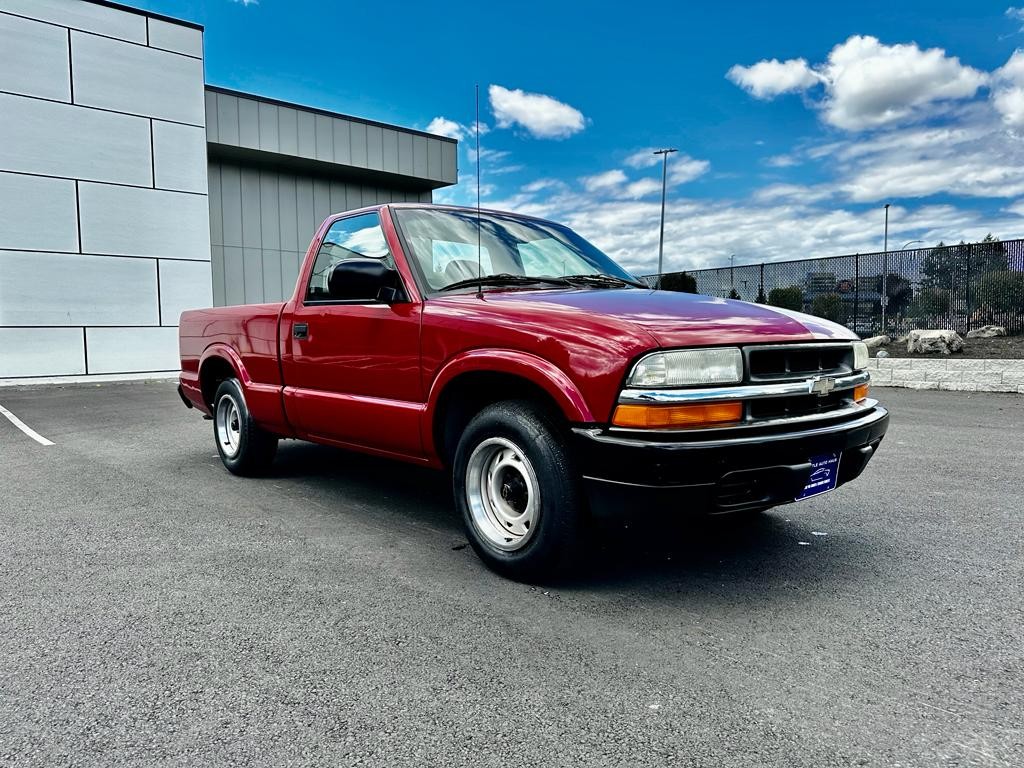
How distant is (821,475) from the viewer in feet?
10.5

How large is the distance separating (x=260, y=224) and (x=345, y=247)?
1548 cm

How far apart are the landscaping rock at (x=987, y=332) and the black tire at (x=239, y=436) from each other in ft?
43.4

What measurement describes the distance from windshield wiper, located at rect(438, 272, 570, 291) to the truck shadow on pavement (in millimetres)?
1417

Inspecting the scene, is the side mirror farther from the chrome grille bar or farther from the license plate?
the license plate

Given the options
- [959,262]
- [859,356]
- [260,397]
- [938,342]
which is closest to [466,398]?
[859,356]

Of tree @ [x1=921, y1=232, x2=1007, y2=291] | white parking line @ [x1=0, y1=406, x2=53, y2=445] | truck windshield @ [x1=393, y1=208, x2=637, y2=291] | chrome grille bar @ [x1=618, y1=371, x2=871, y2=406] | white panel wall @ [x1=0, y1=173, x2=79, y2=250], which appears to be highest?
white panel wall @ [x1=0, y1=173, x2=79, y2=250]

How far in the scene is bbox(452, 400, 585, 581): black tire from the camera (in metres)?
3.03

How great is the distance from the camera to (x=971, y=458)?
620cm

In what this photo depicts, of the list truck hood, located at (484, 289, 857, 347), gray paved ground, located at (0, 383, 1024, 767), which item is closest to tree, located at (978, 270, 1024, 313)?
gray paved ground, located at (0, 383, 1024, 767)

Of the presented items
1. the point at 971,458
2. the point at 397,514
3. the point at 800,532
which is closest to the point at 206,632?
the point at 397,514

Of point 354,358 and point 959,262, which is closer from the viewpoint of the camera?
point 354,358

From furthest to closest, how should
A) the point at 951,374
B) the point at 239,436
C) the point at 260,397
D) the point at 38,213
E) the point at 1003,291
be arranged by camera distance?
the point at 38,213, the point at 1003,291, the point at 951,374, the point at 239,436, the point at 260,397

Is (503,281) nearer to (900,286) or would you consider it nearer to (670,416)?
(670,416)

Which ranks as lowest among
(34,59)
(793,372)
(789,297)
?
(793,372)
